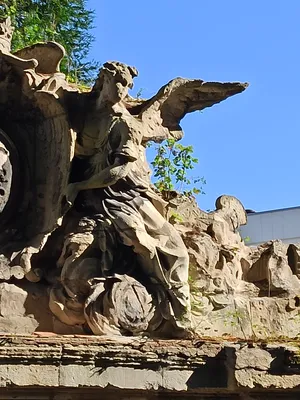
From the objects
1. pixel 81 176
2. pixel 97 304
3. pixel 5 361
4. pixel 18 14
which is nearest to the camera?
pixel 5 361

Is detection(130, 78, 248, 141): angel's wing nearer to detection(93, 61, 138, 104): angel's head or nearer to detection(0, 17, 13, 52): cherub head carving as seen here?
detection(93, 61, 138, 104): angel's head

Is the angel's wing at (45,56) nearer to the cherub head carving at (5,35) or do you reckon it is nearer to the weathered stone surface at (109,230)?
the weathered stone surface at (109,230)

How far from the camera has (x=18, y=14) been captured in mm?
16656

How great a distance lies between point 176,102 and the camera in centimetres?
903

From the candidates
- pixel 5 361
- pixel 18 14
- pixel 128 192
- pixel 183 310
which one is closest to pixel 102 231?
pixel 128 192

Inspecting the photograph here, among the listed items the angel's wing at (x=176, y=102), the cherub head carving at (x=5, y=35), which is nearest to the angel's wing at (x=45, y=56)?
the cherub head carving at (x=5, y=35)

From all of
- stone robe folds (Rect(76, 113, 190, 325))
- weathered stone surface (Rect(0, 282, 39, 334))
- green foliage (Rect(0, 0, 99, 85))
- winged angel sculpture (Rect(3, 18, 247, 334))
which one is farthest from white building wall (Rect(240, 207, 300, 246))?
weathered stone surface (Rect(0, 282, 39, 334))

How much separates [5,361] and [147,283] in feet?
5.13

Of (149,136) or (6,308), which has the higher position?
(149,136)

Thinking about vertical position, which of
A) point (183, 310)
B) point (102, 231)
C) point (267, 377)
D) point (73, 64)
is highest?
point (73, 64)

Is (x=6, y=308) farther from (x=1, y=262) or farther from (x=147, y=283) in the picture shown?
(x=147, y=283)

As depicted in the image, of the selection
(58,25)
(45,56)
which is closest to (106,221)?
(45,56)

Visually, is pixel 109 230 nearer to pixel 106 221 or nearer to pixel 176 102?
pixel 106 221

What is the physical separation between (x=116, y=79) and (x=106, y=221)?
1320 mm
